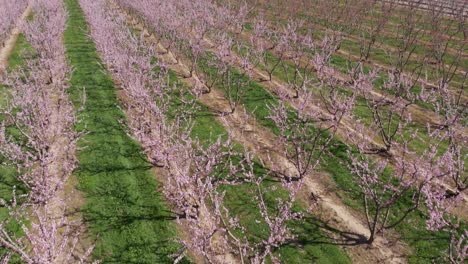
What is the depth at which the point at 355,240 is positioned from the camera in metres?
10.9

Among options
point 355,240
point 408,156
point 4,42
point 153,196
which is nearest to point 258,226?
point 355,240

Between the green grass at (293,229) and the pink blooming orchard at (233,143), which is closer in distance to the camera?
the pink blooming orchard at (233,143)

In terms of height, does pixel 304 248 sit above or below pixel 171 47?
below

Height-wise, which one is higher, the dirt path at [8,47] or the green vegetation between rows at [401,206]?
the green vegetation between rows at [401,206]

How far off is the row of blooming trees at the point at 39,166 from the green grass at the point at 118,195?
2.25 ft

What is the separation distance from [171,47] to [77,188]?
57.5ft

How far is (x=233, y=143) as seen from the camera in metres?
15.7

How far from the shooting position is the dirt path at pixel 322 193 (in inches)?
411

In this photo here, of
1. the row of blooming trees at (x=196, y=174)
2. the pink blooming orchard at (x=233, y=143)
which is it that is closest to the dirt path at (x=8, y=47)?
the pink blooming orchard at (x=233, y=143)

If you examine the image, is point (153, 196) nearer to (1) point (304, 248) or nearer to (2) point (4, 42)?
(1) point (304, 248)

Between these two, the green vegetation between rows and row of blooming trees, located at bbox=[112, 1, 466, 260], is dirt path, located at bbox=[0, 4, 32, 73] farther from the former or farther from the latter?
the green vegetation between rows

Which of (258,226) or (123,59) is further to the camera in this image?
(123,59)

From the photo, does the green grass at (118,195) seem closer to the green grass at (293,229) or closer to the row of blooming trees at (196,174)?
the row of blooming trees at (196,174)

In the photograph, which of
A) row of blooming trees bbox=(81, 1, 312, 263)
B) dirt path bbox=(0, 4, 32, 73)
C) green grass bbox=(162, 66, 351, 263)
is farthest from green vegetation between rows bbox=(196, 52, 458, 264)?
dirt path bbox=(0, 4, 32, 73)
